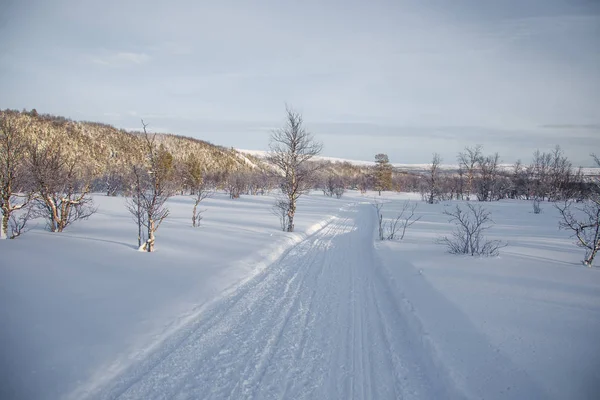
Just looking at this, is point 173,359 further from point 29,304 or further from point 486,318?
point 486,318

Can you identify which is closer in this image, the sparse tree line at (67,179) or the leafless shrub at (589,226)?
the leafless shrub at (589,226)

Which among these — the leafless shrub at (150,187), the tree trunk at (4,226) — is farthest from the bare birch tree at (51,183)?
the leafless shrub at (150,187)

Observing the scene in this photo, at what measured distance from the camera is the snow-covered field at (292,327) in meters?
3.60

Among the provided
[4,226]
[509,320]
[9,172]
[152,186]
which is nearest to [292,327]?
[509,320]

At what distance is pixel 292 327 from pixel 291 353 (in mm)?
852

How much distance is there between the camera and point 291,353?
4.36m

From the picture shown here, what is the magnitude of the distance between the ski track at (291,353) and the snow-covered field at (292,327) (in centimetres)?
3

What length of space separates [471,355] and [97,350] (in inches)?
230

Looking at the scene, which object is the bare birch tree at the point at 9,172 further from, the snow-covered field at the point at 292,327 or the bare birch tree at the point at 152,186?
the bare birch tree at the point at 152,186

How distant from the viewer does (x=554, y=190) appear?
156 feet

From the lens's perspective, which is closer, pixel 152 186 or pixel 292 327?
pixel 292 327

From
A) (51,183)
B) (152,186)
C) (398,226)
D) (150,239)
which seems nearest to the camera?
(152,186)

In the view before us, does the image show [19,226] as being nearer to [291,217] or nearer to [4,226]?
[4,226]

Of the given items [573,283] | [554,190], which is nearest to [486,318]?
[573,283]
